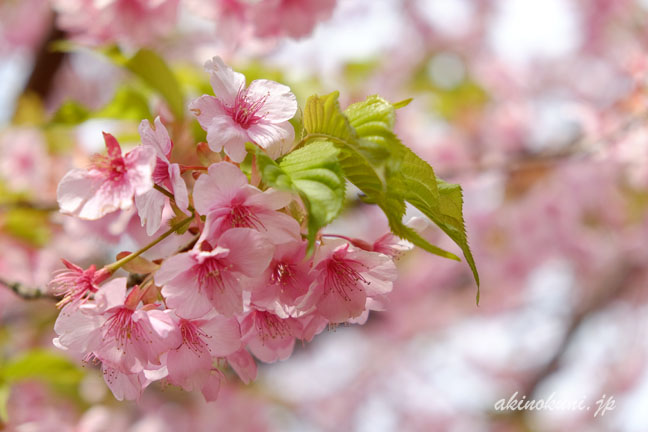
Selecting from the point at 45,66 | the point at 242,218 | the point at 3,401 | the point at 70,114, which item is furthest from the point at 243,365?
the point at 45,66

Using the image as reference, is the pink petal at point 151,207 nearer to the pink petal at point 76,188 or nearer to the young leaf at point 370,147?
the pink petal at point 76,188

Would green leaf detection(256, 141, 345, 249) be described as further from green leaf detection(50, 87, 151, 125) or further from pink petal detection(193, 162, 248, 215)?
green leaf detection(50, 87, 151, 125)

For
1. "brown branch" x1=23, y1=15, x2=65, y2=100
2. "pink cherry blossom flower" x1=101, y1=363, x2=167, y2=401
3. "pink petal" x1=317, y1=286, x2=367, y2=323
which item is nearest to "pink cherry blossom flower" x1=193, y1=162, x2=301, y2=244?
"pink petal" x1=317, y1=286, x2=367, y2=323

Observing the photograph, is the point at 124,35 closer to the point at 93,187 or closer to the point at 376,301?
the point at 93,187

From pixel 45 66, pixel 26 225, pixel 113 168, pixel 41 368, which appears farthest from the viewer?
pixel 45 66

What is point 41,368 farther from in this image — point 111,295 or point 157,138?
point 157,138

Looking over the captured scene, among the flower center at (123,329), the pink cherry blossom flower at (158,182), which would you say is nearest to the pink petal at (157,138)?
the pink cherry blossom flower at (158,182)
